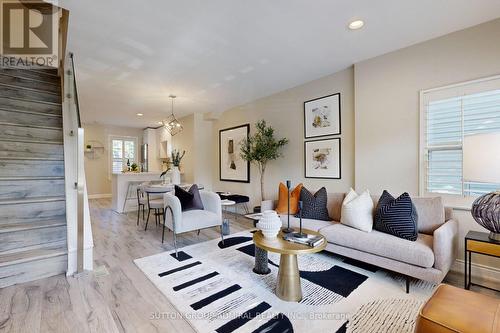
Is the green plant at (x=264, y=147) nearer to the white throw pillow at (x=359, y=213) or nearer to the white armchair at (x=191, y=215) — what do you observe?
the white armchair at (x=191, y=215)

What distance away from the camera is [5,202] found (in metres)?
2.55

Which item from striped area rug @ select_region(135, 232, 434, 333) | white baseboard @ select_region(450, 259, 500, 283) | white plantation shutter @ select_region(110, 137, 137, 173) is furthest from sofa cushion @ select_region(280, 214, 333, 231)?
white plantation shutter @ select_region(110, 137, 137, 173)

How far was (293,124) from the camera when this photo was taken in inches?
171

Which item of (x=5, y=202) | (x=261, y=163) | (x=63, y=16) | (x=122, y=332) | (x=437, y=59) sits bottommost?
(x=122, y=332)

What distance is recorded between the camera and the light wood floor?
5.56ft

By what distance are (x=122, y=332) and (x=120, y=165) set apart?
26.8ft

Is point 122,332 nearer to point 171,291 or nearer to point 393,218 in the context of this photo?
point 171,291

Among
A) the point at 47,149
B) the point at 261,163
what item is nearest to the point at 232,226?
the point at 261,163

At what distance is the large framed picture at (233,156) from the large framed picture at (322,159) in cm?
165

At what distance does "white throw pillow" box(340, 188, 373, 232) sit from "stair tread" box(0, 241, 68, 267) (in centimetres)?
317

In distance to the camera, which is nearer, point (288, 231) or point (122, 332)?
point (122, 332)

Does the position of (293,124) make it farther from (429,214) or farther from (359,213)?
(429,214)

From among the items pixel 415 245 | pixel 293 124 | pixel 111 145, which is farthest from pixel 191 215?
pixel 111 145

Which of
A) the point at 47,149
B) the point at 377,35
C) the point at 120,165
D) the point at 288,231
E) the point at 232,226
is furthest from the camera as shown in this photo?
the point at 120,165
